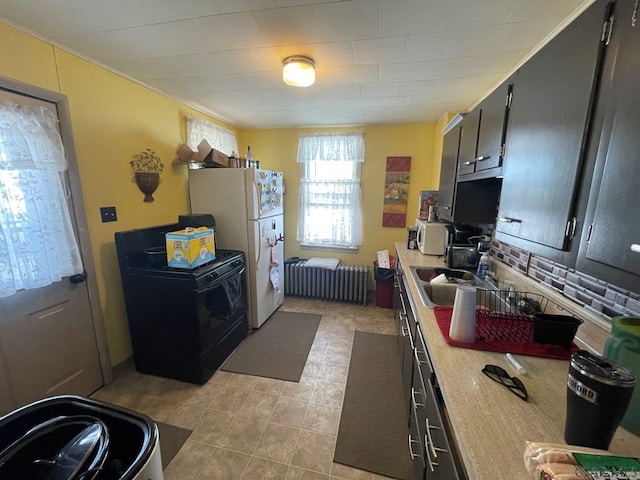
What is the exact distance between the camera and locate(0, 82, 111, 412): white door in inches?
60.0

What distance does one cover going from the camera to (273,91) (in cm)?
235

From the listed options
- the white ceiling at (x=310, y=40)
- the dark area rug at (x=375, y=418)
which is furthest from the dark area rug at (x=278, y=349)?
the white ceiling at (x=310, y=40)

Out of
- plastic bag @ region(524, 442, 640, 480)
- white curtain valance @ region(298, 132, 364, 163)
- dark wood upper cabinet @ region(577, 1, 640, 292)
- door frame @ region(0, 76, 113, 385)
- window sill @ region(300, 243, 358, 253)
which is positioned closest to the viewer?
plastic bag @ region(524, 442, 640, 480)

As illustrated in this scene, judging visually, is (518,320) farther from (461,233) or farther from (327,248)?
(327,248)

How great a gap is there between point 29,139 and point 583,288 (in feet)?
9.87

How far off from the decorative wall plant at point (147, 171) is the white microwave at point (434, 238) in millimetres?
2578

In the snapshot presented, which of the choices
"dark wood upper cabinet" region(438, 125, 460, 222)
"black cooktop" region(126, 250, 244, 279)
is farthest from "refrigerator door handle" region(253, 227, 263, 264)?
"dark wood upper cabinet" region(438, 125, 460, 222)

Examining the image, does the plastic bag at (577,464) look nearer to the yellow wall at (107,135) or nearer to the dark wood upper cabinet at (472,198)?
the dark wood upper cabinet at (472,198)

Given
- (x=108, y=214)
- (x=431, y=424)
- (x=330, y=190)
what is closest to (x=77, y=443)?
(x=431, y=424)

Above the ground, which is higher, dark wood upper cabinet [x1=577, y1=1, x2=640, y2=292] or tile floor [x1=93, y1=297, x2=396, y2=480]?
dark wood upper cabinet [x1=577, y1=1, x2=640, y2=292]

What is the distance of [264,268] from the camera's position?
2920mm

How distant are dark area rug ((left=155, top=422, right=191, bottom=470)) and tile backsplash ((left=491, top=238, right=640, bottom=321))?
2.21m

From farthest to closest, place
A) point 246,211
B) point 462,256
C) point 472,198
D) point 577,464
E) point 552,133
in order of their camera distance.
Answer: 1. point 246,211
2. point 462,256
3. point 472,198
4. point 552,133
5. point 577,464

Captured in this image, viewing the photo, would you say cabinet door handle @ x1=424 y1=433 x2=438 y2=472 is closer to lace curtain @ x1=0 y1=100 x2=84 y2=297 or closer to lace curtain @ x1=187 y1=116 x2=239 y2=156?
lace curtain @ x1=0 y1=100 x2=84 y2=297
